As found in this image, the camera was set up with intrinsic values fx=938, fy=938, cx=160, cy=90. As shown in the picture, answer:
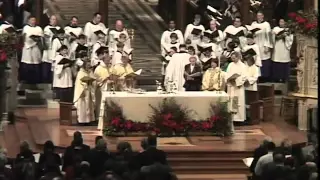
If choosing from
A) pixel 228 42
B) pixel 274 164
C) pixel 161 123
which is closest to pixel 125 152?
pixel 274 164

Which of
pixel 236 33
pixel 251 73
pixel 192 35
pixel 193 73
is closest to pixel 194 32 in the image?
pixel 192 35

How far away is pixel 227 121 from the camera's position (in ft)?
54.6

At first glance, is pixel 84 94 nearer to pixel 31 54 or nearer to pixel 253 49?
pixel 31 54

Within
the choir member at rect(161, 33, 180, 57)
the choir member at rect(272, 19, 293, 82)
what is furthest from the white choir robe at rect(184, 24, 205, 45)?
the choir member at rect(272, 19, 293, 82)

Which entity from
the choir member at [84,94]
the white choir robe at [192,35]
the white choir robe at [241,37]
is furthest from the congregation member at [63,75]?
the white choir robe at [241,37]

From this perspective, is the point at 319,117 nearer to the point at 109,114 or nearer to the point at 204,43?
the point at 109,114

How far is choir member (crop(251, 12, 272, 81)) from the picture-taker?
786 inches

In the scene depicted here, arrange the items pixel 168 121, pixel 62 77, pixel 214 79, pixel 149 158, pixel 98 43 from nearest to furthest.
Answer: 1. pixel 149 158
2. pixel 168 121
3. pixel 214 79
4. pixel 62 77
5. pixel 98 43

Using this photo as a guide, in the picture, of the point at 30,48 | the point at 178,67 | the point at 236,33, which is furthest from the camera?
the point at 30,48

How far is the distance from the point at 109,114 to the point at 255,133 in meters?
2.80

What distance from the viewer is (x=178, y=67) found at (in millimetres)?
18750

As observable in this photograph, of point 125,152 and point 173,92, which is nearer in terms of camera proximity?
point 125,152

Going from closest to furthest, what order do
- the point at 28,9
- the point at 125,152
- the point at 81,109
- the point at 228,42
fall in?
the point at 125,152 → the point at 81,109 → the point at 228,42 → the point at 28,9

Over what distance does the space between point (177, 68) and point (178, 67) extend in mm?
32
